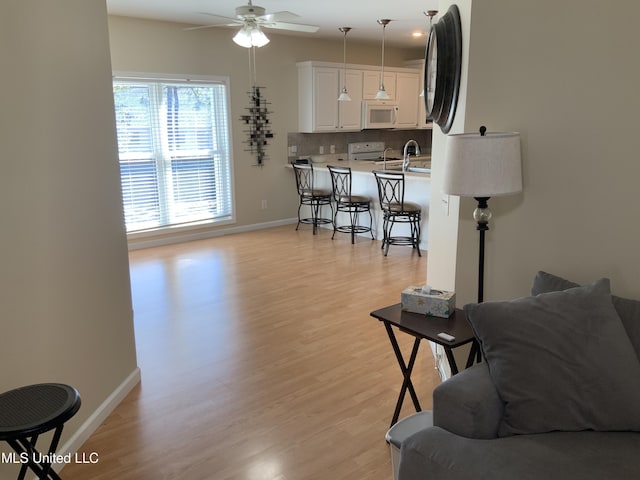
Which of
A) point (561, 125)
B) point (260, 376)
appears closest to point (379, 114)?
point (260, 376)

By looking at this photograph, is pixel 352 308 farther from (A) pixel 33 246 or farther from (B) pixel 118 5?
(B) pixel 118 5

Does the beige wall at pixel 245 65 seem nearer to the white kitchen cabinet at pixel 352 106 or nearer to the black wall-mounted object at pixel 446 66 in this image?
the white kitchen cabinet at pixel 352 106

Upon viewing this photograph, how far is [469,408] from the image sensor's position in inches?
65.5

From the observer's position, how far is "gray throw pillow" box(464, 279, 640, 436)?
1623 mm

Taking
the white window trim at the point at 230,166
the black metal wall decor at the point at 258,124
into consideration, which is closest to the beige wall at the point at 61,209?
the white window trim at the point at 230,166

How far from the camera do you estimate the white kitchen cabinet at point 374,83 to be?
25.8 ft

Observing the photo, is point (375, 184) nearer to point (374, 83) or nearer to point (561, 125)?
point (374, 83)

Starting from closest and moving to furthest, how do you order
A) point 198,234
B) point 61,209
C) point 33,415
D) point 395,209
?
point 33,415, point 61,209, point 395,209, point 198,234

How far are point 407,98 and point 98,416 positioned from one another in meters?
7.19

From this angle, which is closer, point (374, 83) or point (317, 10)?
point (317, 10)

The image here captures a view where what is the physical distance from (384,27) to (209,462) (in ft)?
19.2

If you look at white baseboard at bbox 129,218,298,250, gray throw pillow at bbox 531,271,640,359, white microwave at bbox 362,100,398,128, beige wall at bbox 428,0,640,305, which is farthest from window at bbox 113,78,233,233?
gray throw pillow at bbox 531,271,640,359

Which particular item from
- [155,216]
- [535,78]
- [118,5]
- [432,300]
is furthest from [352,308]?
[118,5]

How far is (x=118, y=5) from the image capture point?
518 cm
